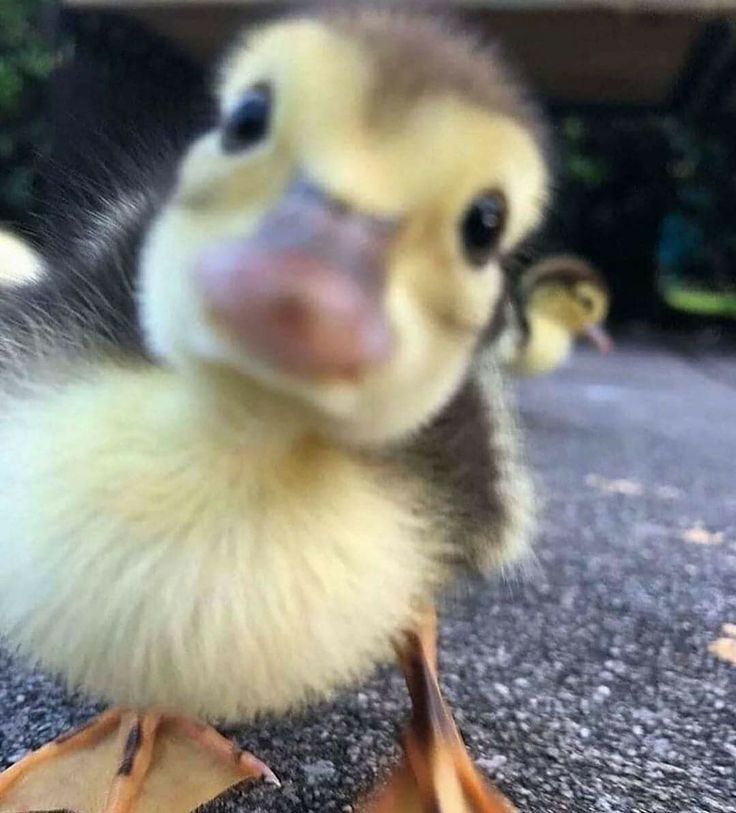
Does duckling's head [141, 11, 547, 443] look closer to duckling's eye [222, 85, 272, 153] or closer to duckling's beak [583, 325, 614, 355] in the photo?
duckling's eye [222, 85, 272, 153]

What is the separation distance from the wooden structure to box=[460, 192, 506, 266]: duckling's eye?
2.10 ft

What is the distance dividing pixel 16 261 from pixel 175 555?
0.32 meters

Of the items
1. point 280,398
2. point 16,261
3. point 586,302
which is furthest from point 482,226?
point 586,302

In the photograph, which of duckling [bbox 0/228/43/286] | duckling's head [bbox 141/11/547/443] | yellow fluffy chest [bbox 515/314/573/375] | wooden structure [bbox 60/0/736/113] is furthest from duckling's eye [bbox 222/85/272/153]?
yellow fluffy chest [bbox 515/314/573/375]

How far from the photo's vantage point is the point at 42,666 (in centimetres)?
49

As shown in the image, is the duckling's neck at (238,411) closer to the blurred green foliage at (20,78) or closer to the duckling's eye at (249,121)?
the duckling's eye at (249,121)

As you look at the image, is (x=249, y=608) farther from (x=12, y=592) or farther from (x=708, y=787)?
(x=708, y=787)

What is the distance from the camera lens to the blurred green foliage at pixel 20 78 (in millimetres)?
1643

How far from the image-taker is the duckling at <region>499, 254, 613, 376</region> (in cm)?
190

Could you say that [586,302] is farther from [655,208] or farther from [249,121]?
[249,121]

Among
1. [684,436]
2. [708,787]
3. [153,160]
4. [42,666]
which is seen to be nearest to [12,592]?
[42,666]

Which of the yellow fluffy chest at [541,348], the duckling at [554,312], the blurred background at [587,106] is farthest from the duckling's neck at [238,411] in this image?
the yellow fluffy chest at [541,348]

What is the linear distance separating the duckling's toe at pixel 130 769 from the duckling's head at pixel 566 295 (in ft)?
5.20

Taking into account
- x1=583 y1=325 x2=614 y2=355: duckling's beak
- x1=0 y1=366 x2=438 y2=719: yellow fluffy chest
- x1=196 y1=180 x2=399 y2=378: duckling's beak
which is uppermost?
x1=196 y1=180 x2=399 y2=378: duckling's beak
